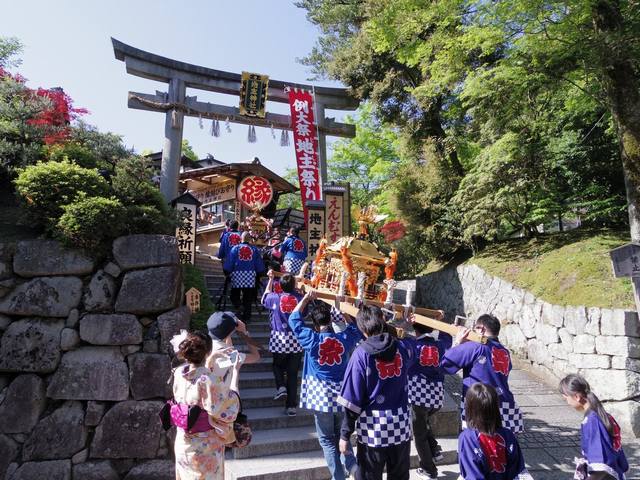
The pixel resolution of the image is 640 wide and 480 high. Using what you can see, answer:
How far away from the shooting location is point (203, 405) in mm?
2959

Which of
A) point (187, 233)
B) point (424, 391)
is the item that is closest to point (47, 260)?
point (187, 233)

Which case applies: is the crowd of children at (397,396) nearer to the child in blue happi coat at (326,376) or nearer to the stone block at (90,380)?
the child in blue happi coat at (326,376)

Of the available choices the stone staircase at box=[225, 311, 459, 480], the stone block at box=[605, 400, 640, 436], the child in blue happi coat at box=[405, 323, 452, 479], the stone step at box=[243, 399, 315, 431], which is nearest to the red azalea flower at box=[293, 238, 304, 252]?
the stone staircase at box=[225, 311, 459, 480]

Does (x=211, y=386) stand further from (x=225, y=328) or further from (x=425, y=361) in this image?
(x=425, y=361)

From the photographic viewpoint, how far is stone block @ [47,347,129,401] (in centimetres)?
538

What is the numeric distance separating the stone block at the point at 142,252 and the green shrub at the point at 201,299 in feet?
3.05

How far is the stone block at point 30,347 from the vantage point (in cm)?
538

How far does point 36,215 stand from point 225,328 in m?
4.31

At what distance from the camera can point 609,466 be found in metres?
2.83

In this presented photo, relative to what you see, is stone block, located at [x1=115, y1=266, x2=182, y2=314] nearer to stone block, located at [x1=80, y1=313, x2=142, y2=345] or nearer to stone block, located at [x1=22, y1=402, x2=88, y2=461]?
stone block, located at [x1=80, y1=313, x2=142, y2=345]

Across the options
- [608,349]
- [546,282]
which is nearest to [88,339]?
[608,349]

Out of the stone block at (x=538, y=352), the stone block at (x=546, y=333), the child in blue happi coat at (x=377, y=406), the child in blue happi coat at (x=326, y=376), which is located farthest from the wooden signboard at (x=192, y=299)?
the stone block at (x=538, y=352)

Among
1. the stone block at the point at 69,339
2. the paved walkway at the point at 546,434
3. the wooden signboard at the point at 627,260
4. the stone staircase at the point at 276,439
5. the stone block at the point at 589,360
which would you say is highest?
the wooden signboard at the point at 627,260

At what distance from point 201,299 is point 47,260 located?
7.95 ft
